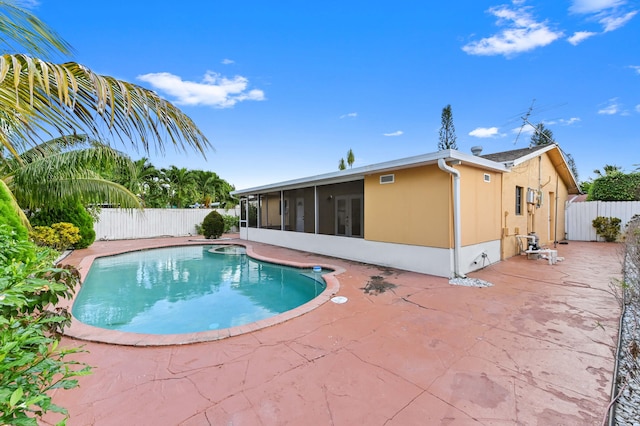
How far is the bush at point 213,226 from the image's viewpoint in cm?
1739

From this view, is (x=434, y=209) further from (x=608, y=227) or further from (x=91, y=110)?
(x=608, y=227)

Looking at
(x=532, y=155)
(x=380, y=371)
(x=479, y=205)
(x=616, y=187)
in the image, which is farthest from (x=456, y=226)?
(x=616, y=187)

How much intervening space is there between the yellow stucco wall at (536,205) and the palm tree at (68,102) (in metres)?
Answer: 9.98

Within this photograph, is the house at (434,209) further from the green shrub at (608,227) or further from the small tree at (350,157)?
the small tree at (350,157)

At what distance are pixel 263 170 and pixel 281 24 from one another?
1249 centimetres

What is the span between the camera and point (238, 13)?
28.2 ft

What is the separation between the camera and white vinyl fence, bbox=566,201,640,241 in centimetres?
1344

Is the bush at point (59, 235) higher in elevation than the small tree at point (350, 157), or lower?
lower

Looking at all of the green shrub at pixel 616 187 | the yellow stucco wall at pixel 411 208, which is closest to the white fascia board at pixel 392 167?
the yellow stucco wall at pixel 411 208

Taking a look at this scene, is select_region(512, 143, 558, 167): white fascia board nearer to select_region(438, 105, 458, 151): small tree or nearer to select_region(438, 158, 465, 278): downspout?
select_region(438, 158, 465, 278): downspout

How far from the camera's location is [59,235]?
11570 millimetres

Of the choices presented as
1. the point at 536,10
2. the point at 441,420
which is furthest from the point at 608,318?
the point at 536,10

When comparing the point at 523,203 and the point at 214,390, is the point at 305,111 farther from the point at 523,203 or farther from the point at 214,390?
the point at 214,390

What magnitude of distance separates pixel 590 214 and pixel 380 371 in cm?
1769
